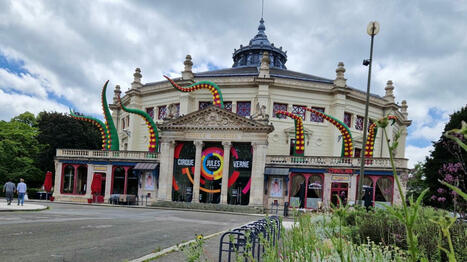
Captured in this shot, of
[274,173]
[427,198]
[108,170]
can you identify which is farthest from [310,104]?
[108,170]

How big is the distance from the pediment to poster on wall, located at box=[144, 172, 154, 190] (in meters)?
5.03

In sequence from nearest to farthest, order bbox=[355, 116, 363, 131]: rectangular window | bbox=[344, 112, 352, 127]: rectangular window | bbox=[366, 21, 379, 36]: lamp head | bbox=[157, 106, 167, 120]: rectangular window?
1. bbox=[366, 21, 379, 36]: lamp head
2. bbox=[344, 112, 352, 127]: rectangular window
3. bbox=[355, 116, 363, 131]: rectangular window
4. bbox=[157, 106, 167, 120]: rectangular window

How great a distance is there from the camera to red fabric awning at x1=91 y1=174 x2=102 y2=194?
122 ft

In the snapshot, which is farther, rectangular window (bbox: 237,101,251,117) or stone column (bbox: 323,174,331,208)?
rectangular window (bbox: 237,101,251,117)

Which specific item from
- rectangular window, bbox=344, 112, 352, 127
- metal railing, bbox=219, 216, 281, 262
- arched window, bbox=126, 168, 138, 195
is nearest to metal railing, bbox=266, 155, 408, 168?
rectangular window, bbox=344, 112, 352, 127

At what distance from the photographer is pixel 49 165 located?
50594mm

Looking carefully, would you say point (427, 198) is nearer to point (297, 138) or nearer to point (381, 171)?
point (381, 171)

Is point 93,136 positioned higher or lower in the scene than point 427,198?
higher

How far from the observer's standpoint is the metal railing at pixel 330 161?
3306cm

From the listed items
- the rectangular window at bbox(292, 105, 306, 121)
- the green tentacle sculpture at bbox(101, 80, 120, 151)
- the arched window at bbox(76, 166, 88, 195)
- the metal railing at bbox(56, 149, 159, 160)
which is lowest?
the arched window at bbox(76, 166, 88, 195)

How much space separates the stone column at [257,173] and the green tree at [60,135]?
98.9ft

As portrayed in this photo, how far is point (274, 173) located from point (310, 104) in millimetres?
11612

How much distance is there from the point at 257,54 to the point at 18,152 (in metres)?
35.0

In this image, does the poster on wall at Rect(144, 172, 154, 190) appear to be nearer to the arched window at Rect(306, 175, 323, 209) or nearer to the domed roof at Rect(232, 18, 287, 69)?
the arched window at Rect(306, 175, 323, 209)
